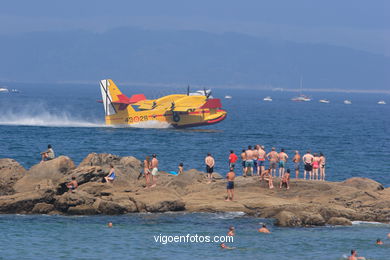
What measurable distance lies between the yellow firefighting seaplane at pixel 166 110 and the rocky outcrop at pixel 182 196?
4740 centimetres

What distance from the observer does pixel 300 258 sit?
32.5 metres

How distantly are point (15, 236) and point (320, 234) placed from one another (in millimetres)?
14000

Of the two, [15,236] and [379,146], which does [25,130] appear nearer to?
[379,146]

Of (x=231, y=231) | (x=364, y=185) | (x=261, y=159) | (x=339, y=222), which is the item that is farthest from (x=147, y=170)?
(x=364, y=185)

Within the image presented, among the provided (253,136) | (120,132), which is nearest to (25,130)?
(120,132)

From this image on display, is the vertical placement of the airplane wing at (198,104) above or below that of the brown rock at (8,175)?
above

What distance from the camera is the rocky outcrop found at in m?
39.7

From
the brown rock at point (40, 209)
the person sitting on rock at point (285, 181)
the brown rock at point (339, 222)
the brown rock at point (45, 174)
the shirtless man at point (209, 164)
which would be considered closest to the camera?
the brown rock at point (339, 222)

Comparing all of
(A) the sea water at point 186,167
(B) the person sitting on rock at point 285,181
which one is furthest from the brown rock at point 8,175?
(B) the person sitting on rock at point 285,181

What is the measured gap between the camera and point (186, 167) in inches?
2500

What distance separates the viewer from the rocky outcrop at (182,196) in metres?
39.7

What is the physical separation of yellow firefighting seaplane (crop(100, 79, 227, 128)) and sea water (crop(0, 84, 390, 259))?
1267 millimetres

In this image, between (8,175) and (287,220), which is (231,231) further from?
(8,175)

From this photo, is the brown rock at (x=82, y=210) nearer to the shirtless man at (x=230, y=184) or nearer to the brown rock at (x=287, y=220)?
the shirtless man at (x=230, y=184)
